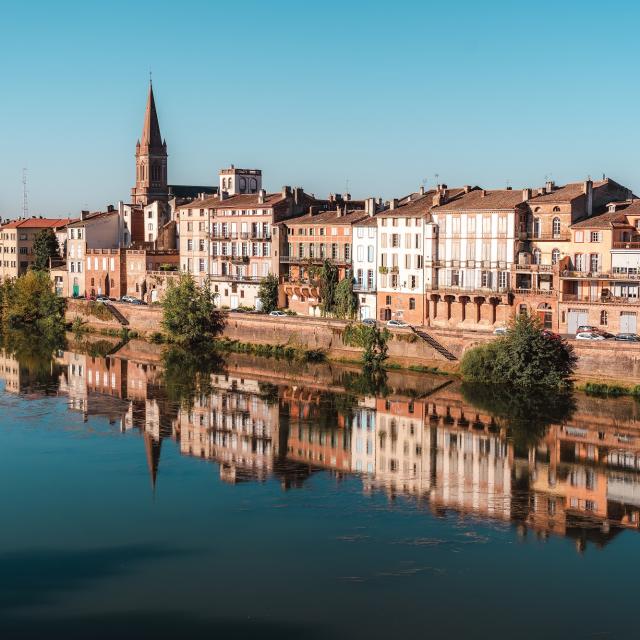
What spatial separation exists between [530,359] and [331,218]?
772 inches

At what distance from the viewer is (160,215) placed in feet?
242

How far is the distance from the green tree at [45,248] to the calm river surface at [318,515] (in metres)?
37.7

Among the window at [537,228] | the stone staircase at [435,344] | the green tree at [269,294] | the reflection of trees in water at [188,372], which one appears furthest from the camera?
the green tree at [269,294]

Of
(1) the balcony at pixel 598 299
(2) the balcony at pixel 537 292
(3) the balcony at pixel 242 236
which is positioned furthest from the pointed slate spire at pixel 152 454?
(3) the balcony at pixel 242 236

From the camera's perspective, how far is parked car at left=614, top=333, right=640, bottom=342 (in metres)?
42.8

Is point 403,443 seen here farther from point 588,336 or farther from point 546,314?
point 546,314

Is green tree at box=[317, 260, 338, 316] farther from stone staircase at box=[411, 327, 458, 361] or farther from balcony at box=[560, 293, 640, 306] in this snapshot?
balcony at box=[560, 293, 640, 306]

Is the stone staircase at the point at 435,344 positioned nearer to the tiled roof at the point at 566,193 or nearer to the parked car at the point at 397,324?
the parked car at the point at 397,324

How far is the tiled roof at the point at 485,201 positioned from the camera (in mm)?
50000

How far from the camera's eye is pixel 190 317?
56.8 meters

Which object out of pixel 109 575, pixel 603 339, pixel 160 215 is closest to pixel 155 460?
pixel 109 575

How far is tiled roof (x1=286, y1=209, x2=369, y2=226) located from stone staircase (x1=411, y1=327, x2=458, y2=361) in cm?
1054

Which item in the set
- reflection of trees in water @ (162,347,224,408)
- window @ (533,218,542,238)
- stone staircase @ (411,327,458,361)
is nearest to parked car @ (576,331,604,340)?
stone staircase @ (411,327,458,361)

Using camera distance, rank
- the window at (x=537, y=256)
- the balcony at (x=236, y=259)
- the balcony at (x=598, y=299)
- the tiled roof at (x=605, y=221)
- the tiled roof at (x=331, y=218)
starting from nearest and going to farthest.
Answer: the balcony at (x=598, y=299), the tiled roof at (x=605, y=221), the window at (x=537, y=256), the tiled roof at (x=331, y=218), the balcony at (x=236, y=259)
